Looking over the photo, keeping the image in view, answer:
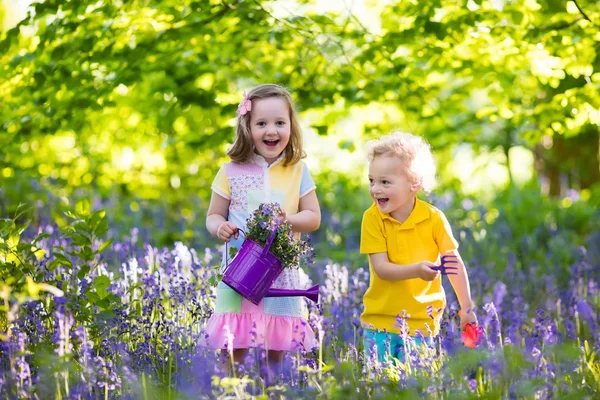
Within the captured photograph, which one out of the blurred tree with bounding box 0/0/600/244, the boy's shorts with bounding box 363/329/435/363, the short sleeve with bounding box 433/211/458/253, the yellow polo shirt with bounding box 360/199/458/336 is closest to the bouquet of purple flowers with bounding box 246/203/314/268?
the yellow polo shirt with bounding box 360/199/458/336

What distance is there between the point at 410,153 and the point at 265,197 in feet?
2.28

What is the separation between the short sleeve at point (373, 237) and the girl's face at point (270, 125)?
1.77 ft

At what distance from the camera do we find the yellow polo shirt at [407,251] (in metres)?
3.35

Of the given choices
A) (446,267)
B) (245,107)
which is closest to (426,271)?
(446,267)

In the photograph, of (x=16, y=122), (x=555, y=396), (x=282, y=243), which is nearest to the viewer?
(x=555, y=396)

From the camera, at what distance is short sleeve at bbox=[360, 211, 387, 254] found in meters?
3.34

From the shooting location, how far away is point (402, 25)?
5672mm

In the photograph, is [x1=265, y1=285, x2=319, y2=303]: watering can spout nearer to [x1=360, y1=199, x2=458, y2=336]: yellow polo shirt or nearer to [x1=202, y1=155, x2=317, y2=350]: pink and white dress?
[x1=202, y1=155, x2=317, y2=350]: pink and white dress

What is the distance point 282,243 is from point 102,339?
108 centimetres

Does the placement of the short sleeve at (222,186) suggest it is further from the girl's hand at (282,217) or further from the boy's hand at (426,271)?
the boy's hand at (426,271)

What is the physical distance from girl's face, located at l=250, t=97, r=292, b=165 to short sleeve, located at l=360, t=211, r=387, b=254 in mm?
540

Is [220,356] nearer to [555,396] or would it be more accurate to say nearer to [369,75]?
[555,396]

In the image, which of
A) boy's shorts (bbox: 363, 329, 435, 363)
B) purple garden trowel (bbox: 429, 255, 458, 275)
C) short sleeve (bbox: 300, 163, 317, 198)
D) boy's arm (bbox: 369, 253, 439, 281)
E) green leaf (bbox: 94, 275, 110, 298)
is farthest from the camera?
short sleeve (bbox: 300, 163, 317, 198)

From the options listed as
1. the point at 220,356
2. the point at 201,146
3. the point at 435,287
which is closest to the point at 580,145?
the point at 201,146
